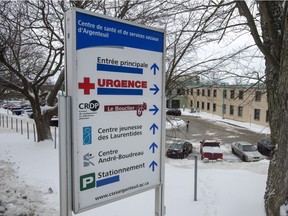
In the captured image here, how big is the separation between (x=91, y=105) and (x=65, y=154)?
428 mm

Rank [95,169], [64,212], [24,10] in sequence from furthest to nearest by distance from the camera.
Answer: [24,10] → [95,169] → [64,212]

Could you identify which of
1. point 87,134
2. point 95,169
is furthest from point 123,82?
point 95,169

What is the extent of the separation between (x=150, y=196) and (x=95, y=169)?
3463mm

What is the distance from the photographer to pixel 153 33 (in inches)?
110

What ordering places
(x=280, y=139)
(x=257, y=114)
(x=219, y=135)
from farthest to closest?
(x=257, y=114)
(x=219, y=135)
(x=280, y=139)

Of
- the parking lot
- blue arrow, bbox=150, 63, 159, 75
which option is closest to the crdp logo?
blue arrow, bbox=150, 63, 159, 75

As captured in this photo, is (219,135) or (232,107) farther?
(232,107)

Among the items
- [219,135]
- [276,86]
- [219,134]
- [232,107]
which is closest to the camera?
[276,86]

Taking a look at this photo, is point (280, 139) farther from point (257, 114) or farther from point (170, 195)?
point (257, 114)

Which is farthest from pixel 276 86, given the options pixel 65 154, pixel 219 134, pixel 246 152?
pixel 219 134

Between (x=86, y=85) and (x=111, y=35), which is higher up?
(x=111, y=35)

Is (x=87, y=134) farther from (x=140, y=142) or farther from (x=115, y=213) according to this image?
(x=115, y=213)

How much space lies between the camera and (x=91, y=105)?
2.28 metres

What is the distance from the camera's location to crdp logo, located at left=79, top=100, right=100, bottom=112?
2223mm
